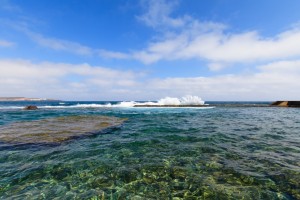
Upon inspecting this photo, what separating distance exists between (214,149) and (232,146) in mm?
1398

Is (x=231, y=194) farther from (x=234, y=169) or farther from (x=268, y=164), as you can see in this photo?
(x=268, y=164)

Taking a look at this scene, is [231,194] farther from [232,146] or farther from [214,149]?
[232,146]

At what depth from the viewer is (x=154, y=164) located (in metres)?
7.72

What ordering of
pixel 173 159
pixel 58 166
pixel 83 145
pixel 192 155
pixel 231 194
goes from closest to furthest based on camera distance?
pixel 231 194 < pixel 58 166 < pixel 173 159 < pixel 192 155 < pixel 83 145

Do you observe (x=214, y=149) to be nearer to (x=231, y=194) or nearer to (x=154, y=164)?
(x=154, y=164)

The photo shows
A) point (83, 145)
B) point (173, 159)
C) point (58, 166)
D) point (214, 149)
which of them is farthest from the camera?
point (83, 145)

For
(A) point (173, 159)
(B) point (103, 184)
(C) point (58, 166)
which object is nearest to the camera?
(B) point (103, 184)

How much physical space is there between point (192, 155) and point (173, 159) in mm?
1180

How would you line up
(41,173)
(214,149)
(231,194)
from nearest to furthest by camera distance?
(231,194) → (41,173) → (214,149)

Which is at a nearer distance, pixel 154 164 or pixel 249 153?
pixel 154 164

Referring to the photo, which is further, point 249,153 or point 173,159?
point 249,153

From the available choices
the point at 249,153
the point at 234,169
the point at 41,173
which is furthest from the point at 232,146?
the point at 41,173

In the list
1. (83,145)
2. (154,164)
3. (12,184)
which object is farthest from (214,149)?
(12,184)

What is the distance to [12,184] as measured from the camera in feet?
19.9
